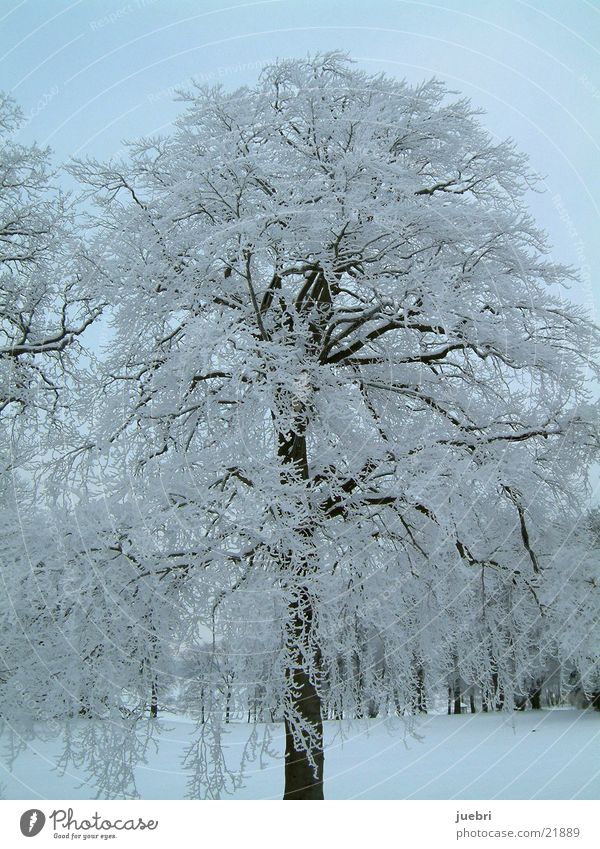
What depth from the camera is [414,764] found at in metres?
7.15

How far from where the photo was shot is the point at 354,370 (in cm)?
803

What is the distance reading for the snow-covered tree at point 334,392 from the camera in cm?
646

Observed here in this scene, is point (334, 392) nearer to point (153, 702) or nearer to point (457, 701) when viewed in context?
point (153, 702)

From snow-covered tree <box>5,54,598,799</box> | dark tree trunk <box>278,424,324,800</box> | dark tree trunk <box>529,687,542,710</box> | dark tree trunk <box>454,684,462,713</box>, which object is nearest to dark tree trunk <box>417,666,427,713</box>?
snow-covered tree <box>5,54,598,799</box>

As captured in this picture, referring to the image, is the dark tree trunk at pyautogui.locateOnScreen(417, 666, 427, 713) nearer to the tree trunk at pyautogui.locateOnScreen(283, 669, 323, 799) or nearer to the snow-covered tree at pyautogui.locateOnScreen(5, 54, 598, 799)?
the snow-covered tree at pyautogui.locateOnScreen(5, 54, 598, 799)

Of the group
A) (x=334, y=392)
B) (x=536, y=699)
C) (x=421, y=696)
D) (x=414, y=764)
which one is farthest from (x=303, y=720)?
(x=536, y=699)

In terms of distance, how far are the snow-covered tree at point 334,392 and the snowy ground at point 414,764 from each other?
12.2 inches

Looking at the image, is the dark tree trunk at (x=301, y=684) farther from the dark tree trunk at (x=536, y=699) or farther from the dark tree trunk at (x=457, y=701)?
the dark tree trunk at (x=536, y=699)

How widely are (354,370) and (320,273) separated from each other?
113 centimetres

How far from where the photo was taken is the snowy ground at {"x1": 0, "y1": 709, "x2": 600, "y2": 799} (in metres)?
6.55

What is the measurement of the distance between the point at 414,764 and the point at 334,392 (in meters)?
3.41

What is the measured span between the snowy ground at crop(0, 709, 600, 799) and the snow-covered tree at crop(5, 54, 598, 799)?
0.31m
